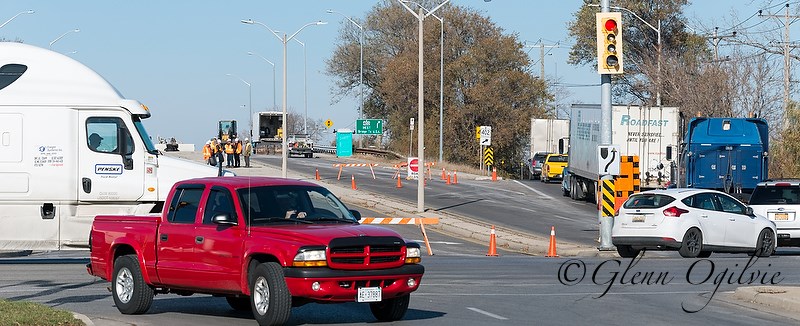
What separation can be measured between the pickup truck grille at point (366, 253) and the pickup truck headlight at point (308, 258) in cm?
12

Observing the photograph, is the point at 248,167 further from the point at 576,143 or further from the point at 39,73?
the point at 39,73

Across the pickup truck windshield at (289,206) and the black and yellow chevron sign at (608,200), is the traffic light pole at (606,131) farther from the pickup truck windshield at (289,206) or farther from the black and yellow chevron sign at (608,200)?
the pickup truck windshield at (289,206)

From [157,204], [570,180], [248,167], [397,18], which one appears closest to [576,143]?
[570,180]

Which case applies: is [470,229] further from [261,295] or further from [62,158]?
[261,295]

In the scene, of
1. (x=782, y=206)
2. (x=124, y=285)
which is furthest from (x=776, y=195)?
→ (x=124, y=285)

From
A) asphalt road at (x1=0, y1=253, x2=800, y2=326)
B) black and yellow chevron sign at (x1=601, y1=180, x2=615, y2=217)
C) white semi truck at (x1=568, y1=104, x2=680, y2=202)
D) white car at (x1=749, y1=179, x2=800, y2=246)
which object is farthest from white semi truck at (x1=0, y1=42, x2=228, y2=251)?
white semi truck at (x1=568, y1=104, x2=680, y2=202)

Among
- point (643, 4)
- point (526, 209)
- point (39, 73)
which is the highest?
point (643, 4)

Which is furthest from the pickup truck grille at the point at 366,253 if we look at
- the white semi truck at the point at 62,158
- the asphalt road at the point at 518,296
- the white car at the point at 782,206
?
the white car at the point at 782,206

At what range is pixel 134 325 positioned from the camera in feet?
42.9

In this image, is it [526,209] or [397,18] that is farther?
[397,18]

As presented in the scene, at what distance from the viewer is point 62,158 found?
67.6ft

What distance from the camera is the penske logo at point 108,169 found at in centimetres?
2064

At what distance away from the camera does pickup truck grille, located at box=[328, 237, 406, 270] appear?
1229cm

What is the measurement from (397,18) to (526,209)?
203 ft
